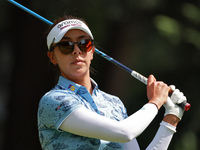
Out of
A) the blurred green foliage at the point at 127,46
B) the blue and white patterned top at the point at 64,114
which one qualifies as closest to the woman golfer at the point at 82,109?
the blue and white patterned top at the point at 64,114

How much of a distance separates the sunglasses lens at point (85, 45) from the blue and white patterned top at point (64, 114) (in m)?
0.24

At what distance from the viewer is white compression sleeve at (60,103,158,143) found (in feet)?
8.75

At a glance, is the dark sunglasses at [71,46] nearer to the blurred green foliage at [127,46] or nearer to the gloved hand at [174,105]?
the gloved hand at [174,105]

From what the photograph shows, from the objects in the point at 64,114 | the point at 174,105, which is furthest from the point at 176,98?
the point at 64,114

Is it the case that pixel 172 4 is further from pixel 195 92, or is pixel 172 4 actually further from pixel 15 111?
pixel 15 111

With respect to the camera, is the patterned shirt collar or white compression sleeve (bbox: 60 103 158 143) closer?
white compression sleeve (bbox: 60 103 158 143)

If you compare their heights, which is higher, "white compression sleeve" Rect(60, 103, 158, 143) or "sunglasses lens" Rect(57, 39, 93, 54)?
"sunglasses lens" Rect(57, 39, 93, 54)

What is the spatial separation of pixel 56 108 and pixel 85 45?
53 cm

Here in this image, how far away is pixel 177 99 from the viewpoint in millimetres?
3129

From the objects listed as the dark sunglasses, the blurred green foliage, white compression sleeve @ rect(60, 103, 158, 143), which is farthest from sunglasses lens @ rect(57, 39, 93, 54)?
the blurred green foliage

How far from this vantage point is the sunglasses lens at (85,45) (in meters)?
3.07

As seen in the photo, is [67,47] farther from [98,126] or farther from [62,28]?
[98,126]

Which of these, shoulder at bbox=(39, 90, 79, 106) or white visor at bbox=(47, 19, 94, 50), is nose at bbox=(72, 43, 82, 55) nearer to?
white visor at bbox=(47, 19, 94, 50)

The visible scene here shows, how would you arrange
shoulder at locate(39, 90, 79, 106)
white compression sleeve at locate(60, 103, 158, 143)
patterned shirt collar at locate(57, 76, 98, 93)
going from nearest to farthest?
white compression sleeve at locate(60, 103, 158, 143) → shoulder at locate(39, 90, 79, 106) → patterned shirt collar at locate(57, 76, 98, 93)
